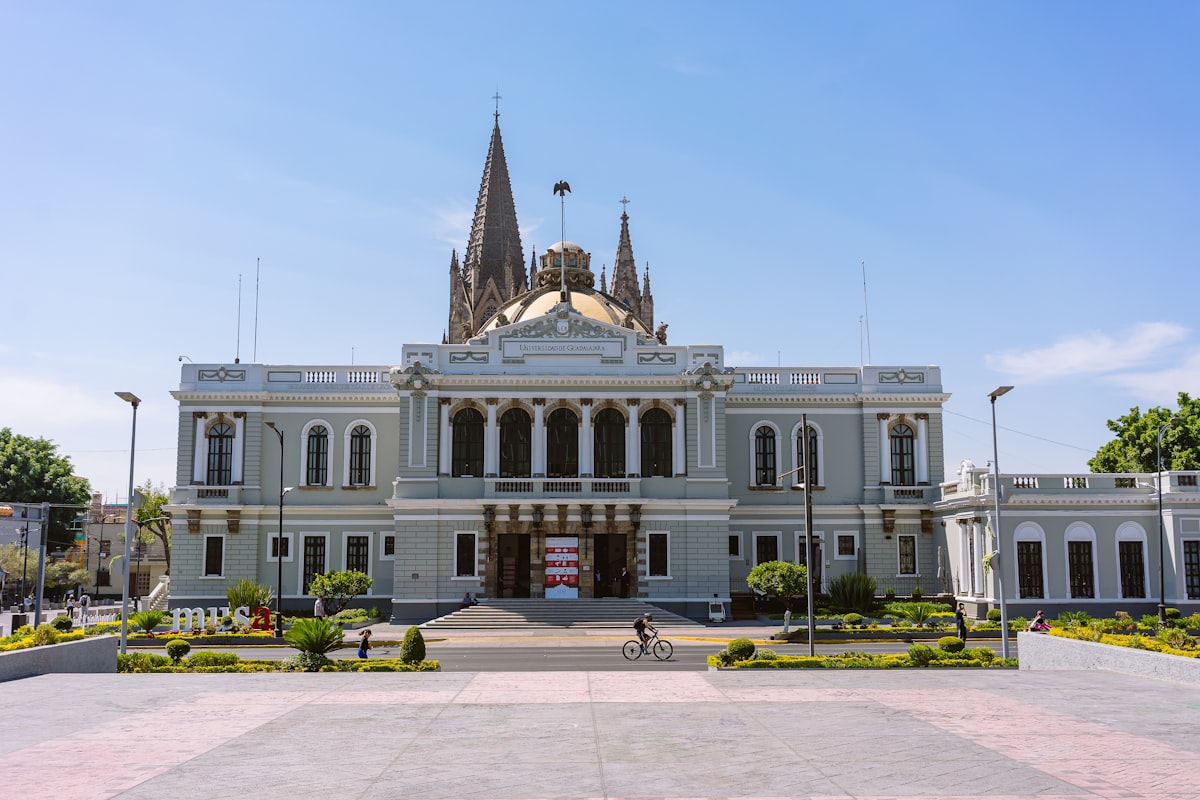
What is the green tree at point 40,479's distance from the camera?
8069cm

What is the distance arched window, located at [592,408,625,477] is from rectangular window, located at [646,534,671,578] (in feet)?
12.8

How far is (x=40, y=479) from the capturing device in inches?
3250

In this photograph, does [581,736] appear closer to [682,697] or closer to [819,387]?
[682,697]

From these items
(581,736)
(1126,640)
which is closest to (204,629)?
(581,736)

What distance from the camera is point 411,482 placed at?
53.8 metres

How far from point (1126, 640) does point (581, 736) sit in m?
16.1

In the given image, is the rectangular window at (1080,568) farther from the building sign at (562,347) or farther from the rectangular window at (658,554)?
the building sign at (562,347)

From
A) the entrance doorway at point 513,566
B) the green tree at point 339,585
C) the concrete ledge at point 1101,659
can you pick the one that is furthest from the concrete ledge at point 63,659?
the entrance doorway at point 513,566

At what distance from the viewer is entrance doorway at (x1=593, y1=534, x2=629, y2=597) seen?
5550 cm

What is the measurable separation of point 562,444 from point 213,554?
1883 cm

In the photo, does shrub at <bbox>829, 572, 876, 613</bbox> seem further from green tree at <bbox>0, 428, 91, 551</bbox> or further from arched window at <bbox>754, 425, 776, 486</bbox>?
green tree at <bbox>0, 428, 91, 551</bbox>

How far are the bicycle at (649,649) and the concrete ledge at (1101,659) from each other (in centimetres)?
1045

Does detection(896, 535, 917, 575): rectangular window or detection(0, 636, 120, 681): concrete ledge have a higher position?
detection(896, 535, 917, 575): rectangular window

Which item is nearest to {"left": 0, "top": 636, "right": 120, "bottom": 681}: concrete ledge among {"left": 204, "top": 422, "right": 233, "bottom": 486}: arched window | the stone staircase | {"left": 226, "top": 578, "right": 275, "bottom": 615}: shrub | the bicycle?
the bicycle
